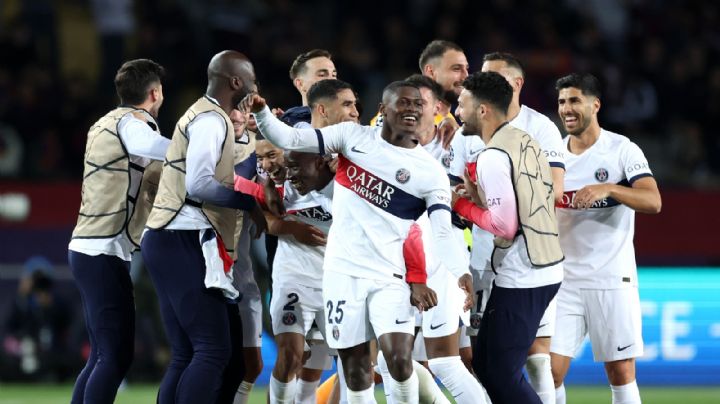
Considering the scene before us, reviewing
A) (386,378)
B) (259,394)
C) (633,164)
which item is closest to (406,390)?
(386,378)

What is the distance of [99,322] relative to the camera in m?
7.78

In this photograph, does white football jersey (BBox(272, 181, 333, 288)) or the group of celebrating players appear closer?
the group of celebrating players

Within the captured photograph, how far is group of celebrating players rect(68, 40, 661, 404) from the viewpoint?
721 centimetres

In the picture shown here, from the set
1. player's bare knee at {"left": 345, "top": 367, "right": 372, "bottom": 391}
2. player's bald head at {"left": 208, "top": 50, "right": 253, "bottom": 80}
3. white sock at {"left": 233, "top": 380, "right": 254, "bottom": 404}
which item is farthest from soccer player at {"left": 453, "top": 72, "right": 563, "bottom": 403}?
white sock at {"left": 233, "top": 380, "right": 254, "bottom": 404}

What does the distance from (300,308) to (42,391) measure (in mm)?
5999

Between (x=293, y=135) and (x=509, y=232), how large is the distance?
1379 mm

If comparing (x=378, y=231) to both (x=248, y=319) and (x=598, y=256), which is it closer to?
(x=248, y=319)

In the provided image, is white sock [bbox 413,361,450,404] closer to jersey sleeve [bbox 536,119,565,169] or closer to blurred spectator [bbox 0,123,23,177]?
jersey sleeve [bbox 536,119,565,169]

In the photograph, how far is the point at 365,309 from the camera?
717 centimetres

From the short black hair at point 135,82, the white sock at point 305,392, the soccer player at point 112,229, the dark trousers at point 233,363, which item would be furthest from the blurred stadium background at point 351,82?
the short black hair at point 135,82

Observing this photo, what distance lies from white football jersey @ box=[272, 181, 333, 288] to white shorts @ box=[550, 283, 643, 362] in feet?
5.46

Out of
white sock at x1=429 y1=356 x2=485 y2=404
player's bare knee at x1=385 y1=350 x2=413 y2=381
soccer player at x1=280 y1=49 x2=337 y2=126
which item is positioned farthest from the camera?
soccer player at x1=280 y1=49 x2=337 y2=126

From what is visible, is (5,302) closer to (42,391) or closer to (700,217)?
(42,391)

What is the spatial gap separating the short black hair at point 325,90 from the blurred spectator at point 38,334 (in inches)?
275
